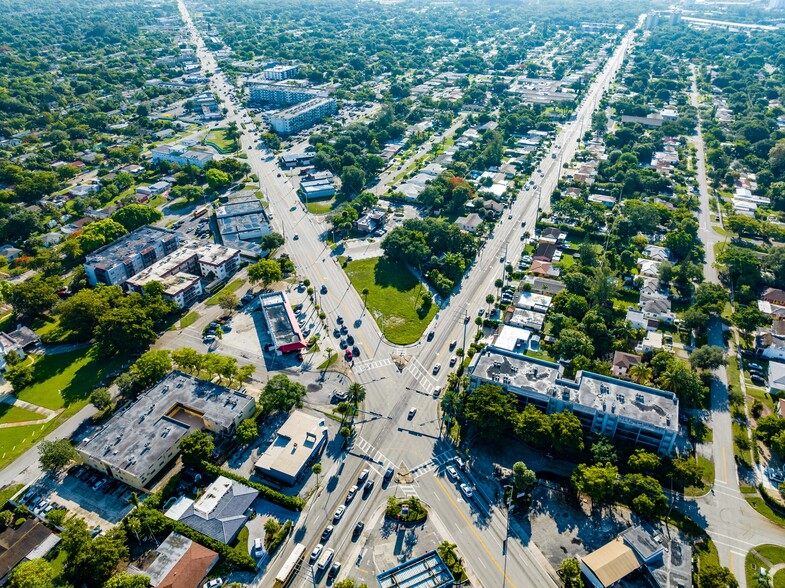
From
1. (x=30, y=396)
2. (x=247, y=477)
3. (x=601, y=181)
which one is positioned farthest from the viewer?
(x=601, y=181)

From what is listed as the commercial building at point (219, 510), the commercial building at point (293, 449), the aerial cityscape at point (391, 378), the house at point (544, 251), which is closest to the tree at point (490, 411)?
the aerial cityscape at point (391, 378)

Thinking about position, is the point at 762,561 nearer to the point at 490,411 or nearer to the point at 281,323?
the point at 490,411

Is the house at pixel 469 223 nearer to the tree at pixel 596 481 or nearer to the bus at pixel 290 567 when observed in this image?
the tree at pixel 596 481

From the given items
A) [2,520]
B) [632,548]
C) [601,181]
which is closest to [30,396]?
[2,520]

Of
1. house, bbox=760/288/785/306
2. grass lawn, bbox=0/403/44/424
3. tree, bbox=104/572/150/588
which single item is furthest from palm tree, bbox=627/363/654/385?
grass lawn, bbox=0/403/44/424

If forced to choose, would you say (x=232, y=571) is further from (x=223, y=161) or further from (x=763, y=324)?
(x=223, y=161)

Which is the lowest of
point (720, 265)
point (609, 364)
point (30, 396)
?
point (720, 265)
